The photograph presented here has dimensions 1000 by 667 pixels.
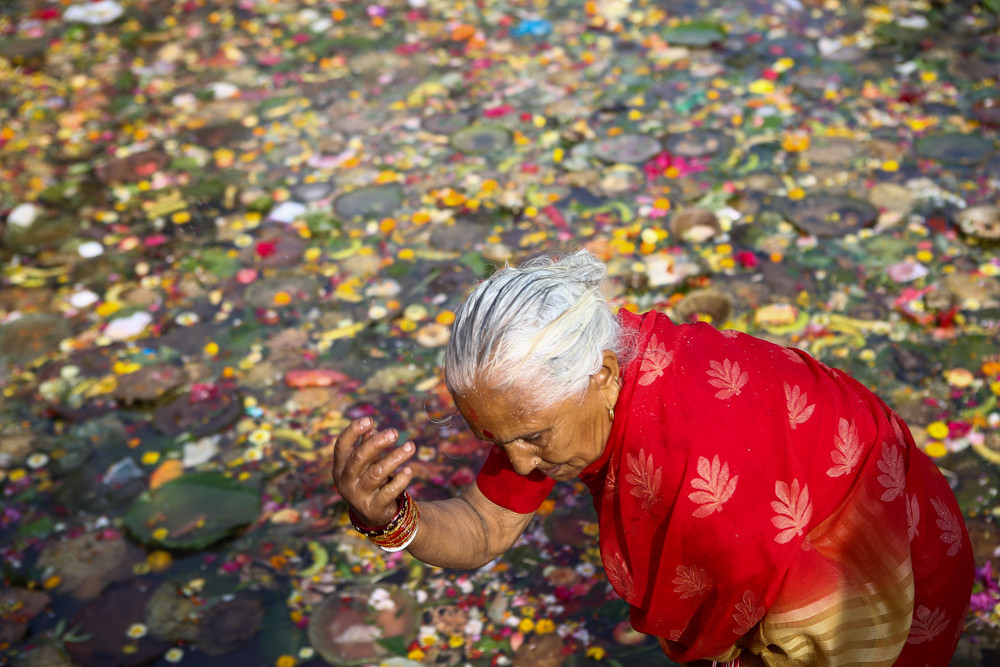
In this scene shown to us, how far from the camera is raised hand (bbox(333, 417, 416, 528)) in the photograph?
172 cm

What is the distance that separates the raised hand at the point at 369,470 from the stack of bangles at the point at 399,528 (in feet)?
0.10

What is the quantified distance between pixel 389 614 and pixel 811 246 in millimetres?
2431

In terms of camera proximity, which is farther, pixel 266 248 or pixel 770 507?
pixel 266 248

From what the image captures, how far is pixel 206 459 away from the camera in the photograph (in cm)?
332

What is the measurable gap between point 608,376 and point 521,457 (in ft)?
0.80

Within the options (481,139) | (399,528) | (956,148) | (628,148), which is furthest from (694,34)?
(399,528)

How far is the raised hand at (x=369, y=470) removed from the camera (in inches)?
67.9

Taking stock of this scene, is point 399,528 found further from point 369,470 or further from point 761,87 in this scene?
point 761,87

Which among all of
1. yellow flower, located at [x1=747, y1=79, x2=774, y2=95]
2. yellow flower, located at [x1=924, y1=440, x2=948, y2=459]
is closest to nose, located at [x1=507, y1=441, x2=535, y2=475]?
yellow flower, located at [x1=924, y1=440, x2=948, y2=459]

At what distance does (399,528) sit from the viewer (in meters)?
1.86

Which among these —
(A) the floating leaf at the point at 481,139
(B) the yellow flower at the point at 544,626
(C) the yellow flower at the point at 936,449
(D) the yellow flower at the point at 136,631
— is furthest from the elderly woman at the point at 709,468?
(A) the floating leaf at the point at 481,139

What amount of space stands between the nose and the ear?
195 mm

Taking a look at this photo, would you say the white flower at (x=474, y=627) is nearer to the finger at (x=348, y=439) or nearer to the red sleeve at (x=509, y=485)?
the red sleeve at (x=509, y=485)

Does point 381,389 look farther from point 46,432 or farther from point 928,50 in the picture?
point 928,50
